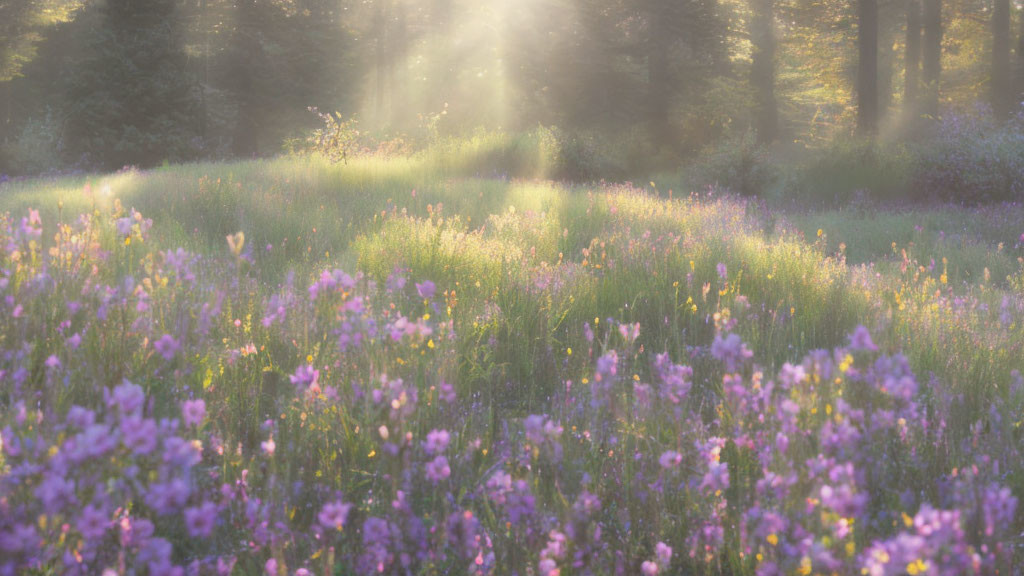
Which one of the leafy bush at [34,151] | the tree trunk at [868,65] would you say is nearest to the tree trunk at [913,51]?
the tree trunk at [868,65]

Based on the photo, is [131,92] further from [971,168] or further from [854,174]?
[971,168]

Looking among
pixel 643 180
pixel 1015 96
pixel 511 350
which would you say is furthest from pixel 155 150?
pixel 1015 96

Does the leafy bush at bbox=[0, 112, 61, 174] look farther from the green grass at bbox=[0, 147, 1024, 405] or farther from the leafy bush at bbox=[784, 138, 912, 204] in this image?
the leafy bush at bbox=[784, 138, 912, 204]

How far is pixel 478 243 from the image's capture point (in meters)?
4.98

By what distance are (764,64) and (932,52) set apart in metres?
6.48

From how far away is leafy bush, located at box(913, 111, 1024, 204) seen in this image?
37.9 feet

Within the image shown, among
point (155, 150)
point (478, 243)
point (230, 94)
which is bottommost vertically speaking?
point (478, 243)

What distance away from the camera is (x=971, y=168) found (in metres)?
11.8

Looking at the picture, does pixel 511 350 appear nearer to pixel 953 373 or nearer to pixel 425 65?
pixel 953 373

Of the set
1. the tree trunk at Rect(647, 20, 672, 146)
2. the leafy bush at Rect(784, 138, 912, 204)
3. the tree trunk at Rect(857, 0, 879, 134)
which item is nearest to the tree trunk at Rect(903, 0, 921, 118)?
the tree trunk at Rect(857, 0, 879, 134)

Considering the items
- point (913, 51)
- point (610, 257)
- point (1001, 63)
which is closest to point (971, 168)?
point (610, 257)

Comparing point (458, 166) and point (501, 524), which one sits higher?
point (458, 166)

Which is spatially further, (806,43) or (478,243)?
(806,43)

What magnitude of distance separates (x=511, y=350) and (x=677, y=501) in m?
1.65
